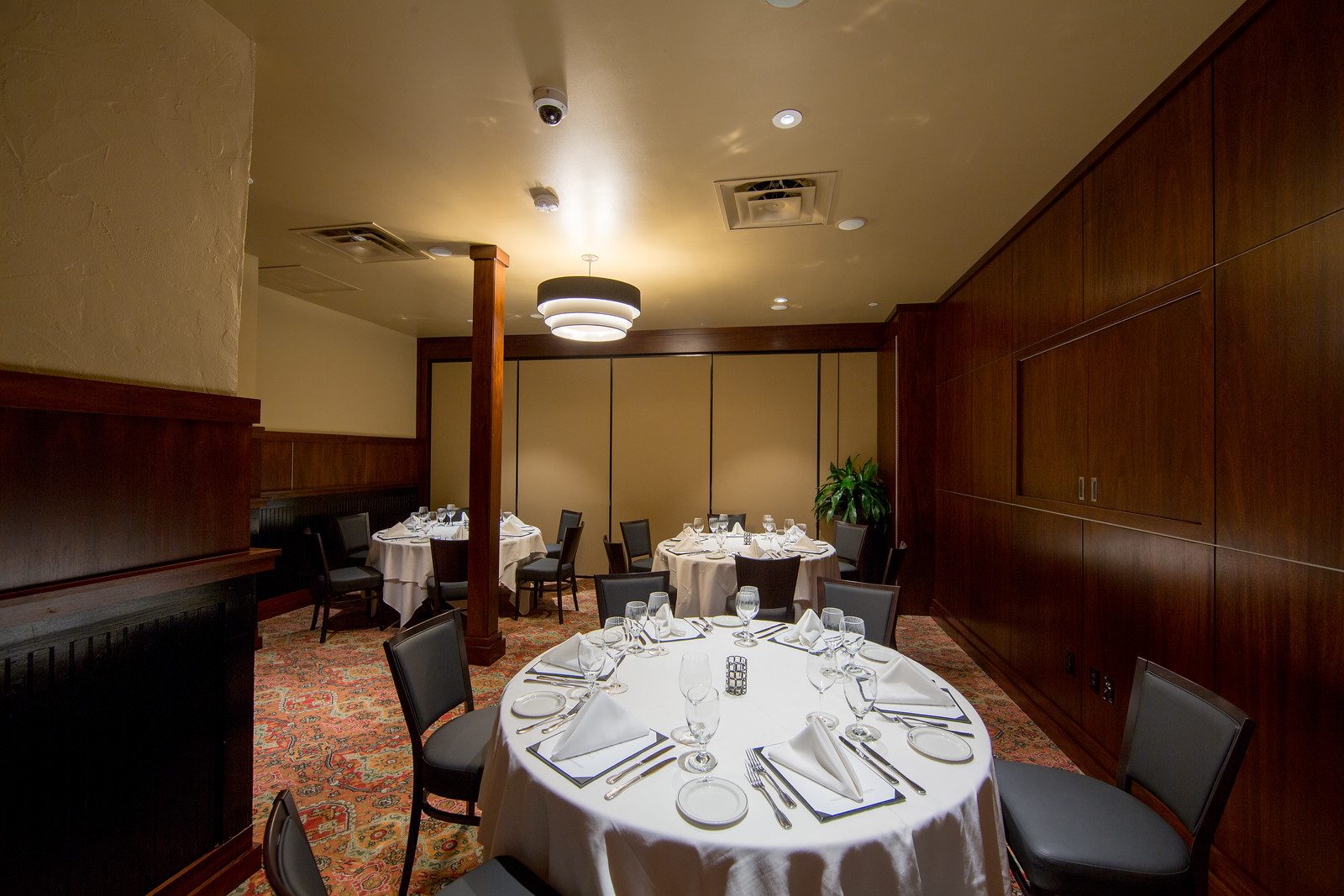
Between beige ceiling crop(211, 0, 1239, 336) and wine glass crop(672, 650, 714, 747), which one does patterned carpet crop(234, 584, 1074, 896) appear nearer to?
wine glass crop(672, 650, 714, 747)

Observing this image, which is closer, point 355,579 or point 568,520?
point 355,579

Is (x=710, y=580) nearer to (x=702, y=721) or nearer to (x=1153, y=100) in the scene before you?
(x=702, y=721)

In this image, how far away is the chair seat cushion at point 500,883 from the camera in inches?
50.0

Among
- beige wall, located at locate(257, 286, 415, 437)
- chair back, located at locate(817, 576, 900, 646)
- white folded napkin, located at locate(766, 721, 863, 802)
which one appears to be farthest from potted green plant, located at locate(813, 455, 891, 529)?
beige wall, located at locate(257, 286, 415, 437)

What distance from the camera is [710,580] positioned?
402cm

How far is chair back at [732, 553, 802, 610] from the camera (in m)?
3.48

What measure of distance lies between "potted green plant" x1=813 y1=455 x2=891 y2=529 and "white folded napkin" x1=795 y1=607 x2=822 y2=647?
12.4ft

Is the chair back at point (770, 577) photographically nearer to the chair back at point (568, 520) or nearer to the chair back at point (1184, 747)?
the chair back at point (1184, 747)

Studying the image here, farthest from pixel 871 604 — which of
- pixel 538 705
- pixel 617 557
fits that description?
pixel 617 557

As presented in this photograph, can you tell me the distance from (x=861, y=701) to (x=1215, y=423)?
1730 mm

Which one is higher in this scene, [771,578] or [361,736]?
[771,578]

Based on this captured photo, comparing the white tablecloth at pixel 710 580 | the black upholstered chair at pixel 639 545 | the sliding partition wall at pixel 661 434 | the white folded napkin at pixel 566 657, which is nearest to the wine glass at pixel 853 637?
the white folded napkin at pixel 566 657

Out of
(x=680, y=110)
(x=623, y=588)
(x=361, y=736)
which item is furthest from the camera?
(x=361, y=736)

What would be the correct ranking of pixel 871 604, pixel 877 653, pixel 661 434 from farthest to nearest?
pixel 661 434
pixel 871 604
pixel 877 653
